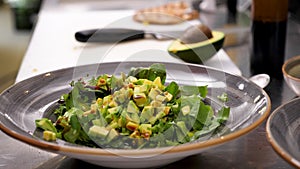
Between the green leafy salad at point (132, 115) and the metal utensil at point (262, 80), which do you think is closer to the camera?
the green leafy salad at point (132, 115)

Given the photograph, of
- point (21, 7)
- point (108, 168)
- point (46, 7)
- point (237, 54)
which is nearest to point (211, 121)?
point (108, 168)

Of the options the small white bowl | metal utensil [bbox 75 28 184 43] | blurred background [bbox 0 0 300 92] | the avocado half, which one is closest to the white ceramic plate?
the small white bowl

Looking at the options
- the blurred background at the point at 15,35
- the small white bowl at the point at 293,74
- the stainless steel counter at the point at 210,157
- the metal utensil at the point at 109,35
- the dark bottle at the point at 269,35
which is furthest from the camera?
the blurred background at the point at 15,35

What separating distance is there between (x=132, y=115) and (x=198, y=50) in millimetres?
577

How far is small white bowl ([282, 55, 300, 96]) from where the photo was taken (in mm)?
1065

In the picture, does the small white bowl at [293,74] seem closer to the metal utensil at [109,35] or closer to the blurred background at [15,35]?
the metal utensil at [109,35]

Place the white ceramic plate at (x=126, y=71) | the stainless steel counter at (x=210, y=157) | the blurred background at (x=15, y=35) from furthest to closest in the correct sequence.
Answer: the blurred background at (x=15, y=35)
the stainless steel counter at (x=210, y=157)
the white ceramic plate at (x=126, y=71)

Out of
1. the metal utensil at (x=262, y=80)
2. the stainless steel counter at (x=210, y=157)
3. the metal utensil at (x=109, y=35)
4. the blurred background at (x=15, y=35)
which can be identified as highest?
the stainless steel counter at (x=210, y=157)

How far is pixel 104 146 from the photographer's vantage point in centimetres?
77

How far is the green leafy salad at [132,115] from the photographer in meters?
0.79

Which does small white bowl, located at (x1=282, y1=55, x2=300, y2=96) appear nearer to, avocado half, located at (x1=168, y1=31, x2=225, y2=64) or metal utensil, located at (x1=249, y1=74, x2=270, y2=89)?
metal utensil, located at (x1=249, y1=74, x2=270, y2=89)

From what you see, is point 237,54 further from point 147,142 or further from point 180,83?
point 147,142

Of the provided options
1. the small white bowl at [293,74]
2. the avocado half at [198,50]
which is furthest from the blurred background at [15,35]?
the small white bowl at [293,74]

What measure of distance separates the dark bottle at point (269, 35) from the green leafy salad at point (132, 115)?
436 mm
